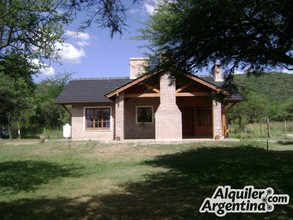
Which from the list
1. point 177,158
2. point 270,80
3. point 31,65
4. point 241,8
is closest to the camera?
point 241,8

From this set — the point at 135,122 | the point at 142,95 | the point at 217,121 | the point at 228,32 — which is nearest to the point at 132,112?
the point at 135,122

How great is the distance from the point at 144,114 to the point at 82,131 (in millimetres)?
4874

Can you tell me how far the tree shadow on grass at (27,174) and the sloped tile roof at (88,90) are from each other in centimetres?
1008

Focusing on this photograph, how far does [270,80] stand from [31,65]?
60870mm

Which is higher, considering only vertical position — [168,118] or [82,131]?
[168,118]

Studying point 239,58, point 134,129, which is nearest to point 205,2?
point 239,58

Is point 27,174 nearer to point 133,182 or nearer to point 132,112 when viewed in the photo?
point 133,182

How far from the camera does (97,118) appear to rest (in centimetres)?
2602

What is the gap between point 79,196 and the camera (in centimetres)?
837

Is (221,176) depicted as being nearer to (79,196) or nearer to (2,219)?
(79,196)

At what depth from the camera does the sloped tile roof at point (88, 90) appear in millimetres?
25569

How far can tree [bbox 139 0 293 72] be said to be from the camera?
21.1 feet

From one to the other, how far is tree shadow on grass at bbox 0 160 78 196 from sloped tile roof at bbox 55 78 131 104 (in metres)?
10.1

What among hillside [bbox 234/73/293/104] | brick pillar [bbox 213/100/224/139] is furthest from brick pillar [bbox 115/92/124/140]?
hillside [bbox 234/73/293/104]
